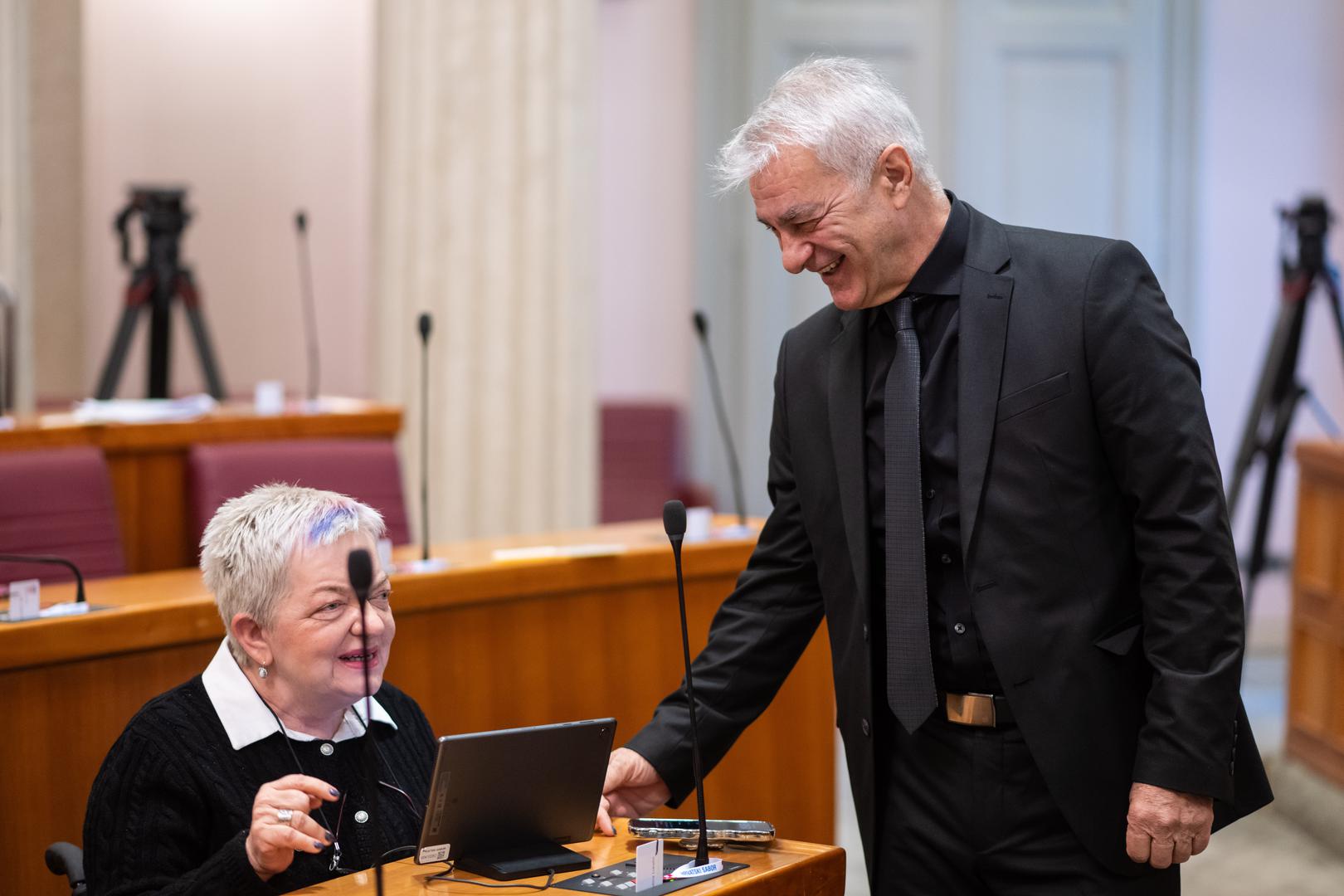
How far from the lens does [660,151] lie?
688cm

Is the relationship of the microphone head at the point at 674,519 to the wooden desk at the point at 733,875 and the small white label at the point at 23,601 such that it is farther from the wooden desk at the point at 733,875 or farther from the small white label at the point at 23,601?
the small white label at the point at 23,601

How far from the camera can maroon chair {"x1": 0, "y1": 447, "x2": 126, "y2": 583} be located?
3.45 metres

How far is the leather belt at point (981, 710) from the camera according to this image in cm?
192

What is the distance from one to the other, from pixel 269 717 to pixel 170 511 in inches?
84.2

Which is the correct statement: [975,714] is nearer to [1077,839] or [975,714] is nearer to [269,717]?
[1077,839]

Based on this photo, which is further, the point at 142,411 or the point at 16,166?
the point at 16,166

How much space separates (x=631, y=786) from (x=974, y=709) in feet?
1.64

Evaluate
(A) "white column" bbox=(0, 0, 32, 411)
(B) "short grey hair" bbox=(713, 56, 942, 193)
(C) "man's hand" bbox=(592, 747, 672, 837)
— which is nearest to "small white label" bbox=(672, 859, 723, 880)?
(C) "man's hand" bbox=(592, 747, 672, 837)

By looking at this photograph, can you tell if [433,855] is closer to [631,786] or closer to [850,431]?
[631,786]

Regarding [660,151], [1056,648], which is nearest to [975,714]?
[1056,648]

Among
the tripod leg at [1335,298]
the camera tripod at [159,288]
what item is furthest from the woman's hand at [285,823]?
the tripod leg at [1335,298]

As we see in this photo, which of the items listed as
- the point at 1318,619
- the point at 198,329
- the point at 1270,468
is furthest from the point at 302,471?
the point at 1270,468

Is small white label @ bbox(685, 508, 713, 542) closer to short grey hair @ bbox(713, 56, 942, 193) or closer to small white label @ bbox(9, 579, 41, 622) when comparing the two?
small white label @ bbox(9, 579, 41, 622)

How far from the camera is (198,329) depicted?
5.07 meters
